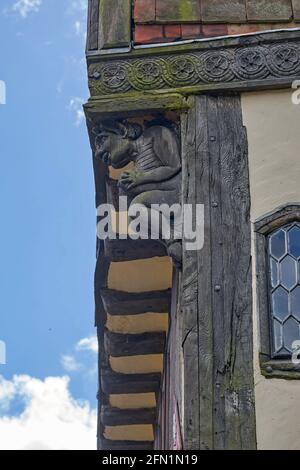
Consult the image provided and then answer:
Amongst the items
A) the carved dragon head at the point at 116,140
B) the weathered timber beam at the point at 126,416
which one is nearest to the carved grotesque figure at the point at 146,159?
the carved dragon head at the point at 116,140

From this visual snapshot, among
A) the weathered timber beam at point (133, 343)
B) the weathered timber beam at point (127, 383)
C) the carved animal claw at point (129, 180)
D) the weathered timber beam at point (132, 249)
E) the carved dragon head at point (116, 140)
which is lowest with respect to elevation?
the weathered timber beam at point (127, 383)

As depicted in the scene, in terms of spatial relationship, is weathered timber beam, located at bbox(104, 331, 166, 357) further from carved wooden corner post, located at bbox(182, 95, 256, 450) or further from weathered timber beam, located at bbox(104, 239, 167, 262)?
carved wooden corner post, located at bbox(182, 95, 256, 450)

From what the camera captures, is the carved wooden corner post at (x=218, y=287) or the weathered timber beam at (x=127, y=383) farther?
the weathered timber beam at (x=127, y=383)

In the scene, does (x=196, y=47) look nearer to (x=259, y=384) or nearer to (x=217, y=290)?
(x=217, y=290)

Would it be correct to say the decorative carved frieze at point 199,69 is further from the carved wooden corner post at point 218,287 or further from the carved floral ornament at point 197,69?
the carved wooden corner post at point 218,287

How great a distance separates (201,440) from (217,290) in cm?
75

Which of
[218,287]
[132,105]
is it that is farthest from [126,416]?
[218,287]

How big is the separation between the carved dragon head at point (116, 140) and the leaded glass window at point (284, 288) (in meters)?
0.98

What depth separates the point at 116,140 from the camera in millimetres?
5348

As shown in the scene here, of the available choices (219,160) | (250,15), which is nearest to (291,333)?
(219,160)

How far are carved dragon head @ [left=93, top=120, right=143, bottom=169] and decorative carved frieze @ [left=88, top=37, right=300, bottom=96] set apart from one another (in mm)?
191

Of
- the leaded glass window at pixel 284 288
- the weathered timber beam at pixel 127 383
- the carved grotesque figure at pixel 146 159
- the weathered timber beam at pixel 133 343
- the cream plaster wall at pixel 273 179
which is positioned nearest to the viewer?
the cream plaster wall at pixel 273 179

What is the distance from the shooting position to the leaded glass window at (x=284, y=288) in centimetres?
460

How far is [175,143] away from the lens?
524 centimetres
